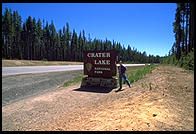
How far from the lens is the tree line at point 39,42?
63.0 metres

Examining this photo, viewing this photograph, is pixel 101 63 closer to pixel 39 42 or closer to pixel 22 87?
pixel 22 87

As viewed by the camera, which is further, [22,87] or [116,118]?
[22,87]

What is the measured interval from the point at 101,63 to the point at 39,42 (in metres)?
64.9

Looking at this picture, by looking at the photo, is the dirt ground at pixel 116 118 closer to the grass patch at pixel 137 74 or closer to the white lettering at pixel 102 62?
the white lettering at pixel 102 62

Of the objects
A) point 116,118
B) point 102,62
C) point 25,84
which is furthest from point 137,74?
point 116,118

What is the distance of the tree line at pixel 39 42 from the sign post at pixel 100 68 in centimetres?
3925

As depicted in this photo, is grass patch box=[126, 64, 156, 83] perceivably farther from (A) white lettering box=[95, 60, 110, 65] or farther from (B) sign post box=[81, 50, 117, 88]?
(A) white lettering box=[95, 60, 110, 65]

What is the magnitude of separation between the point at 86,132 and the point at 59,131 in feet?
2.41

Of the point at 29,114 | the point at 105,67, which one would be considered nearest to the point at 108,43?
the point at 105,67

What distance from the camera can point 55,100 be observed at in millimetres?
8836

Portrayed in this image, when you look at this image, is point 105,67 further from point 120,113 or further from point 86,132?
point 86,132

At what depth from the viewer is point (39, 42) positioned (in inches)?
2862

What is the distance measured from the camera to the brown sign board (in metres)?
12.6

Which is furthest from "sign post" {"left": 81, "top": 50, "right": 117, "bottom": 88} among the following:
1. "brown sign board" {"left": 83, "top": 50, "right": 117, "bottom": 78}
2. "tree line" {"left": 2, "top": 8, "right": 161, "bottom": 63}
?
"tree line" {"left": 2, "top": 8, "right": 161, "bottom": 63}
